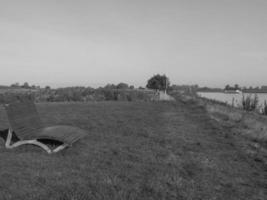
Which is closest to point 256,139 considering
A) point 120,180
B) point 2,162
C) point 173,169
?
point 173,169

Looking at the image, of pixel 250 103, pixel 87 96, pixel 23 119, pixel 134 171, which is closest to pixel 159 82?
pixel 87 96

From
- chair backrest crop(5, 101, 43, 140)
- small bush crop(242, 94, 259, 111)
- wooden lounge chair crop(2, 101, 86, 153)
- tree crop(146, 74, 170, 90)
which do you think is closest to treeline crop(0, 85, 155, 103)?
small bush crop(242, 94, 259, 111)

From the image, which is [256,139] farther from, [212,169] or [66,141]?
[66,141]

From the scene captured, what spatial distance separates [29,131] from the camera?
4484 mm

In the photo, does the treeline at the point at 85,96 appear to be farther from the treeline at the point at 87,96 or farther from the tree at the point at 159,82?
the tree at the point at 159,82

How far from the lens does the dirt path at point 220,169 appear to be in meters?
2.80


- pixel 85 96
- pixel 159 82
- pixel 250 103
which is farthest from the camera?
pixel 159 82

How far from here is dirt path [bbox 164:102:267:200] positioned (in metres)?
2.80

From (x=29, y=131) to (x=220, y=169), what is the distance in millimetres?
4133

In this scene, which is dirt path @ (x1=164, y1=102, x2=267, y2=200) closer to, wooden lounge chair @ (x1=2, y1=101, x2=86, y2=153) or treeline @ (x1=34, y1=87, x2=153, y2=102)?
wooden lounge chair @ (x1=2, y1=101, x2=86, y2=153)

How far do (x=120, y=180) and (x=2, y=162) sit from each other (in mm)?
2266

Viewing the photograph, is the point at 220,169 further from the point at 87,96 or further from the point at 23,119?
the point at 87,96

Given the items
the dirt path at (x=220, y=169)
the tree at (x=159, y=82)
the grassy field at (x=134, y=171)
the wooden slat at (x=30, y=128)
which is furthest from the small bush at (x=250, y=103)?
the tree at (x=159, y=82)

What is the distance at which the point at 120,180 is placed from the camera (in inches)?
118
